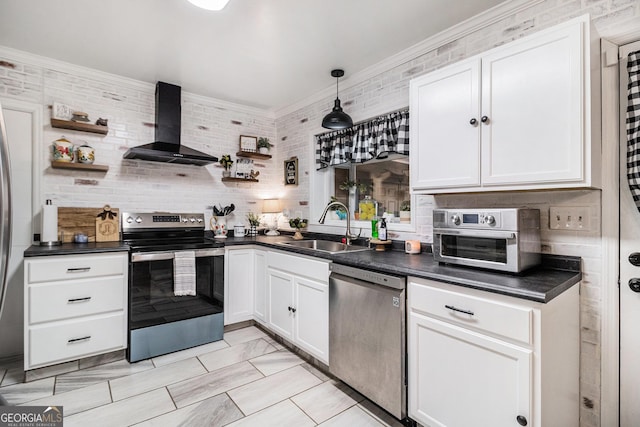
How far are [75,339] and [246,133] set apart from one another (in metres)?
2.74

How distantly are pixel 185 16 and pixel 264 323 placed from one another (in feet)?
8.74

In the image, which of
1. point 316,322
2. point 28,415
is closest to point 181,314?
point 316,322

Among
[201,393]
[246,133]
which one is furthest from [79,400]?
[246,133]

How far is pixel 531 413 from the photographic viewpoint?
4.33ft

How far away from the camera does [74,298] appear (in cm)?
243

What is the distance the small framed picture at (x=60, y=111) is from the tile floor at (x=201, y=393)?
6.90ft

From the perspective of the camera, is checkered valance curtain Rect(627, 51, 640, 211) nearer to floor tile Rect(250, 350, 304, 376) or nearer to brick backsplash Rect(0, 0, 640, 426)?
brick backsplash Rect(0, 0, 640, 426)

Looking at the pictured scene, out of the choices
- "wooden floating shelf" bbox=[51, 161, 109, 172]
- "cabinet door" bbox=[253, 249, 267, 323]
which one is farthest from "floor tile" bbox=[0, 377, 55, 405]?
"wooden floating shelf" bbox=[51, 161, 109, 172]

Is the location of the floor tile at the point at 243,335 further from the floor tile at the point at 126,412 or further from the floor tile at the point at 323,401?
the floor tile at the point at 323,401

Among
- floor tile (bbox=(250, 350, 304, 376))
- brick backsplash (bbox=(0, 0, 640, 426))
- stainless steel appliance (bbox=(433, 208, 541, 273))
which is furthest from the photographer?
floor tile (bbox=(250, 350, 304, 376))

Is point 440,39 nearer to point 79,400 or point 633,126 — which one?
point 633,126

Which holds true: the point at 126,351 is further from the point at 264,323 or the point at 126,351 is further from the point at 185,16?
the point at 185,16

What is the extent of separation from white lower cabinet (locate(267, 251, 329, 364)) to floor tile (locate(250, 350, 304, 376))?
0.13m

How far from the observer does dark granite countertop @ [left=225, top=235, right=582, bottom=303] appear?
4.54 feet
